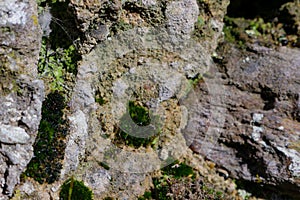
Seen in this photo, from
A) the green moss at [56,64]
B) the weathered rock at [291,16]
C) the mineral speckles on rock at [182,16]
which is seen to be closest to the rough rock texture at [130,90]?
the mineral speckles on rock at [182,16]

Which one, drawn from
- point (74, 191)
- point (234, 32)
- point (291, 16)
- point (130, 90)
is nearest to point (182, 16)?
point (130, 90)

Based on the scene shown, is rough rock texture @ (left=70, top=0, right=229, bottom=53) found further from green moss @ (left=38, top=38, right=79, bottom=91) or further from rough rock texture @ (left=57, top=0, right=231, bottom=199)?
green moss @ (left=38, top=38, right=79, bottom=91)

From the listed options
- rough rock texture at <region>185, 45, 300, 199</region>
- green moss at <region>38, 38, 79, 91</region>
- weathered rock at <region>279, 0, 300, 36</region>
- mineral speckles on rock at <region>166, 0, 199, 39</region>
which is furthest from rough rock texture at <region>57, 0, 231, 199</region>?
weathered rock at <region>279, 0, 300, 36</region>

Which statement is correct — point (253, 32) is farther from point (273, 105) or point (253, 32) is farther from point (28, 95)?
point (28, 95)

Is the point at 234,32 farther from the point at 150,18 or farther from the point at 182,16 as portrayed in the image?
the point at 150,18

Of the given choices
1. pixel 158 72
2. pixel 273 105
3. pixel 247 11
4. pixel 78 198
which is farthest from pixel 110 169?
pixel 247 11

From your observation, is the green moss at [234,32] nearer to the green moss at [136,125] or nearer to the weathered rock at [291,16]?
the weathered rock at [291,16]
